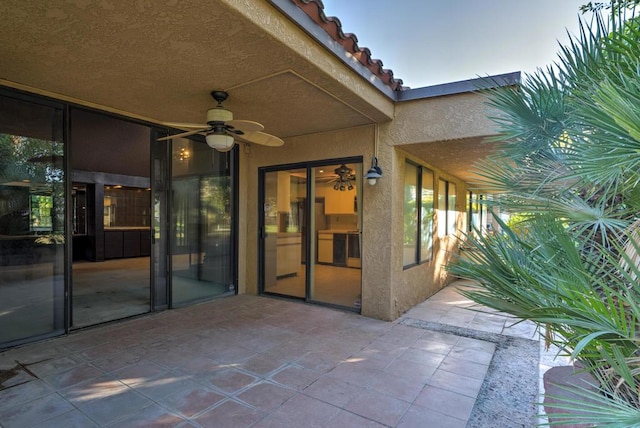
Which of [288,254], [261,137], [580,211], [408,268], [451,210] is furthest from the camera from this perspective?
[451,210]

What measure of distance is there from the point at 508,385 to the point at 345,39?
340 cm

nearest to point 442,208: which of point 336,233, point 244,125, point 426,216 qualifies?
point 426,216

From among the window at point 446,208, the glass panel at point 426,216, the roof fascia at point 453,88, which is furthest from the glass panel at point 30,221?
the window at point 446,208

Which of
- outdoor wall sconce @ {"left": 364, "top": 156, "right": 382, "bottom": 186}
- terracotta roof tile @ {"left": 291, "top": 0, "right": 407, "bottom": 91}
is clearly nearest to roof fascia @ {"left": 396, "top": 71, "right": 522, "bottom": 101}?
terracotta roof tile @ {"left": 291, "top": 0, "right": 407, "bottom": 91}

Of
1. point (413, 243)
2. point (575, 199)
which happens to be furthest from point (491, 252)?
point (413, 243)

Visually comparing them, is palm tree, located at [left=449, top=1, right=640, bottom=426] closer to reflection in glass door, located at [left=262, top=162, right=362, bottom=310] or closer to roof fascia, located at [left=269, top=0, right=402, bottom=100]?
roof fascia, located at [left=269, top=0, right=402, bottom=100]

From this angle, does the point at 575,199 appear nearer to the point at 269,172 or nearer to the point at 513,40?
the point at 513,40

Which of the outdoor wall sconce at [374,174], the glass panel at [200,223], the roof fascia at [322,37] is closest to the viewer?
the roof fascia at [322,37]

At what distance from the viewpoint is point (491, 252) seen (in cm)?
162

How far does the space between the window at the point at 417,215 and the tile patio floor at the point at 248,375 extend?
4.52 feet

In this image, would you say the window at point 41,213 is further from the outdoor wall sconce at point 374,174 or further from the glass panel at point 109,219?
the outdoor wall sconce at point 374,174

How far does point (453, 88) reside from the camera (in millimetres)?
3949

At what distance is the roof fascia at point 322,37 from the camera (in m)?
2.45

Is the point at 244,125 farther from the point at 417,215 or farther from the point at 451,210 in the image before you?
the point at 451,210
